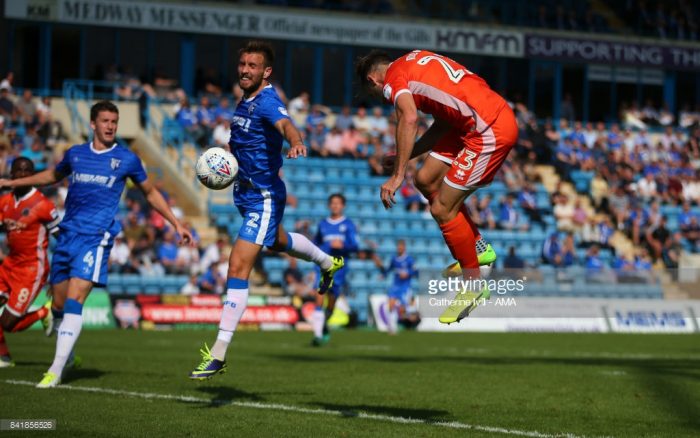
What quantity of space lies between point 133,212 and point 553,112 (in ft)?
65.6

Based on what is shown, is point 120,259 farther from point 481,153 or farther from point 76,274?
point 481,153

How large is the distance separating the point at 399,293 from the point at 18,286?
522 inches

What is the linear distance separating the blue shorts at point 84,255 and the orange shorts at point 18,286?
160 cm

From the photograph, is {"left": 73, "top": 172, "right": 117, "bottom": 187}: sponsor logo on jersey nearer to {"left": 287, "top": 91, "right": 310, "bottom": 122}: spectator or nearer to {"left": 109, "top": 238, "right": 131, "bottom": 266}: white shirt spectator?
{"left": 109, "top": 238, "right": 131, "bottom": 266}: white shirt spectator

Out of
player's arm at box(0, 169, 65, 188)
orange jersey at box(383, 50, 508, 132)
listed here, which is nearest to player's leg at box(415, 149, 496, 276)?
orange jersey at box(383, 50, 508, 132)

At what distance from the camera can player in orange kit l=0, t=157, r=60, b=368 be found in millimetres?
12492

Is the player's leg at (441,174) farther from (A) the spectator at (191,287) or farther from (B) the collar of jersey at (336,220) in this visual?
(A) the spectator at (191,287)

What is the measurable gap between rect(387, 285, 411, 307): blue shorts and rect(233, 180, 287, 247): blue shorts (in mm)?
14905

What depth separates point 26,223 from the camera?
12.5 meters

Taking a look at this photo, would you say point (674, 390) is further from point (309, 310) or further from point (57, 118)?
point (57, 118)

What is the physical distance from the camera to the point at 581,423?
28.4 ft

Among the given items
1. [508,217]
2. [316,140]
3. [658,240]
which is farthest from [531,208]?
[316,140]

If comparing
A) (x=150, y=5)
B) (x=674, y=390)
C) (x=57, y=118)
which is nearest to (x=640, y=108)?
(x=150, y=5)

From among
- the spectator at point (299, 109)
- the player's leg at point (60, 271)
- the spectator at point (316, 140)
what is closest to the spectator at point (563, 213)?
the spectator at point (316, 140)
